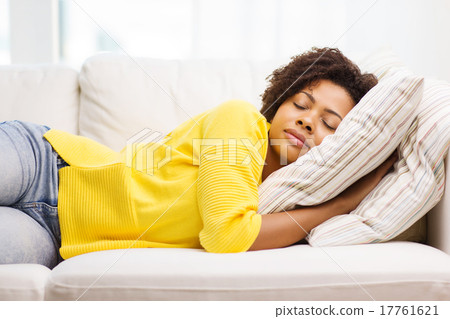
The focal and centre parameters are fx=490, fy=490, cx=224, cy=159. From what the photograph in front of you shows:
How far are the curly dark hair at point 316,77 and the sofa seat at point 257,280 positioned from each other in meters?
0.54

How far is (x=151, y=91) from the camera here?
1609 millimetres

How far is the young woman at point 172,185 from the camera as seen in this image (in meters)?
1.03

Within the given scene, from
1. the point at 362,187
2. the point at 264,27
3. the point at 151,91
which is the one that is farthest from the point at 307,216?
the point at 264,27

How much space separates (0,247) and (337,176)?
72 cm

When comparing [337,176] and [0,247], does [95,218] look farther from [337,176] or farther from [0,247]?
[337,176]

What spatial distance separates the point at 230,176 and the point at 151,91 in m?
0.68

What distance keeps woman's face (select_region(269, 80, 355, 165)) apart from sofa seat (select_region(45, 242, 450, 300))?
37cm

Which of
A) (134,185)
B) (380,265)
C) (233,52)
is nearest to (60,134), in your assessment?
(134,185)

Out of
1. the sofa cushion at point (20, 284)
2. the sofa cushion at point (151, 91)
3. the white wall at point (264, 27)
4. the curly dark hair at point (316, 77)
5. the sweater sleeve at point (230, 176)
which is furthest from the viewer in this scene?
the white wall at point (264, 27)

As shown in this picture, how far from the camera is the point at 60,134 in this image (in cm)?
125

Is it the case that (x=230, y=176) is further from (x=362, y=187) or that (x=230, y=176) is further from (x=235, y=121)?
(x=362, y=187)

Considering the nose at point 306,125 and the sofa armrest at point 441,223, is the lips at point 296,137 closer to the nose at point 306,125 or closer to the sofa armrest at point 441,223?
the nose at point 306,125

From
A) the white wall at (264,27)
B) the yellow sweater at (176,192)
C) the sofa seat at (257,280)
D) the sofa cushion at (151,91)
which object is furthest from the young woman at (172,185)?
the white wall at (264,27)

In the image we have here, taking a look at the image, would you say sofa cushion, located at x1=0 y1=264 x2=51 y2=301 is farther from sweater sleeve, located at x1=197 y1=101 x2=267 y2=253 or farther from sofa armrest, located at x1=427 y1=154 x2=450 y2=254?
sofa armrest, located at x1=427 y1=154 x2=450 y2=254
